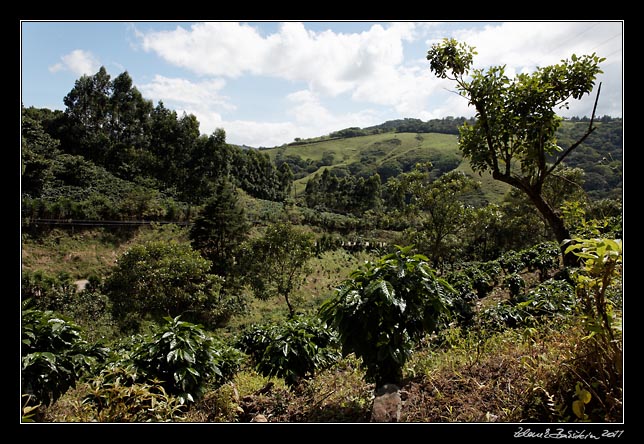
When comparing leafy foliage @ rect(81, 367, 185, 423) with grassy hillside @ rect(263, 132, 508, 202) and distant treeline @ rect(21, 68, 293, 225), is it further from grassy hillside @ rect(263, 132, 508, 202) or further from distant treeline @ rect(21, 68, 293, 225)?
grassy hillside @ rect(263, 132, 508, 202)

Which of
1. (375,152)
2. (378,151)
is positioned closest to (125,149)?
(375,152)

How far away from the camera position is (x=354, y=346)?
300 cm

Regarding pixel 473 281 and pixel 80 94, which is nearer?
pixel 473 281

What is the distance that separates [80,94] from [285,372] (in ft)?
165

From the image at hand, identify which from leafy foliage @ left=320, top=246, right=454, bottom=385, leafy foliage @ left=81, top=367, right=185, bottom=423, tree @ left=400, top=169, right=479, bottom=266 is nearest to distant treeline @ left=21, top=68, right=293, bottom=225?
tree @ left=400, top=169, right=479, bottom=266

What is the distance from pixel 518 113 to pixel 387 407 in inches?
219

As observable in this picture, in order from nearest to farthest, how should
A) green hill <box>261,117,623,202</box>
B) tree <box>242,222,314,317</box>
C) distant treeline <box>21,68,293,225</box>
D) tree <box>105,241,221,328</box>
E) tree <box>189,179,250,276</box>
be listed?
tree <box>105,241,221,328</box> → tree <box>242,222,314,317</box> → tree <box>189,179,250,276</box> → distant treeline <box>21,68,293,225</box> → green hill <box>261,117,623,202</box>

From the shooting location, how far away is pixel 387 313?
9.50 ft

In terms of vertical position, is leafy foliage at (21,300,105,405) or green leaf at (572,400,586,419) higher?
green leaf at (572,400,586,419)

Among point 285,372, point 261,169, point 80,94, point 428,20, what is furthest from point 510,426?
point 261,169

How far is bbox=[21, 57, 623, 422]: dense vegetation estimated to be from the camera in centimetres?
272

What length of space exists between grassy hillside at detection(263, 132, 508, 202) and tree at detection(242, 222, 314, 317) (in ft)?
251

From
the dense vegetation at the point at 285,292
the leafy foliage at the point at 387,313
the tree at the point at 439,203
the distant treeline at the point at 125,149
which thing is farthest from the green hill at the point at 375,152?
the leafy foliage at the point at 387,313

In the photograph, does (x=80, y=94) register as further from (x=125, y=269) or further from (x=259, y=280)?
(x=259, y=280)
